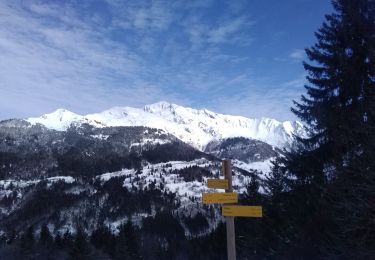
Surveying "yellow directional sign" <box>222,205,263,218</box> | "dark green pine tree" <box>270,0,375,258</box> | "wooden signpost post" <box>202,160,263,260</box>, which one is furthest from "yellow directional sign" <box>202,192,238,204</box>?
"dark green pine tree" <box>270,0,375,258</box>

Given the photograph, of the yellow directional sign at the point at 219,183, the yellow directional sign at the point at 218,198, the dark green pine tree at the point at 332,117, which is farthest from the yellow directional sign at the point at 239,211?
the dark green pine tree at the point at 332,117

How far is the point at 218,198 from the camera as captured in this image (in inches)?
410

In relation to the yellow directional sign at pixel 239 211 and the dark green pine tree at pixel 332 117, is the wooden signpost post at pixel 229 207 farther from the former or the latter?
the dark green pine tree at pixel 332 117

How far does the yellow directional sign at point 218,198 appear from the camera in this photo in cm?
1033

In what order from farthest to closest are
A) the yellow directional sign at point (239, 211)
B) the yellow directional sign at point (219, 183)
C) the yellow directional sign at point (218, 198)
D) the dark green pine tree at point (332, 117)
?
the dark green pine tree at point (332, 117) → the yellow directional sign at point (219, 183) → the yellow directional sign at point (239, 211) → the yellow directional sign at point (218, 198)

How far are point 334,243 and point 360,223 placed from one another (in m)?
4.10

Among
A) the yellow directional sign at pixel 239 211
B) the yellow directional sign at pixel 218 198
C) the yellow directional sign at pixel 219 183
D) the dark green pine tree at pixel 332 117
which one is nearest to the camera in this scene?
the yellow directional sign at pixel 218 198

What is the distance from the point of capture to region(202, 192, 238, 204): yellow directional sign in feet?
33.9

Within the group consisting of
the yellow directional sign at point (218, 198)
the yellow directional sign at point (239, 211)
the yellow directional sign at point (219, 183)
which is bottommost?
the yellow directional sign at point (239, 211)

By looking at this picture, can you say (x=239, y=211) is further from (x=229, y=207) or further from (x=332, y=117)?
(x=332, y=117)

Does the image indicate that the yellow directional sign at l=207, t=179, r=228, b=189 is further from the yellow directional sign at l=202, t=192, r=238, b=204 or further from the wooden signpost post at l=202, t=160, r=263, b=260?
the yellow directional sign at l=202, t=192, r=238, b=204

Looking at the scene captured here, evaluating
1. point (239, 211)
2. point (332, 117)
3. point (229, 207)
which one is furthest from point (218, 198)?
point (332, 117)

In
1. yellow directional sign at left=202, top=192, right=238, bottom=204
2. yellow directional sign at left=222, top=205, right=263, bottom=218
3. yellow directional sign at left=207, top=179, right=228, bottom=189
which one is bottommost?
yellow directional sign at left=222, top=205, right=263, bottom=218

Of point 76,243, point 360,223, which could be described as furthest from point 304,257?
point 76,243
